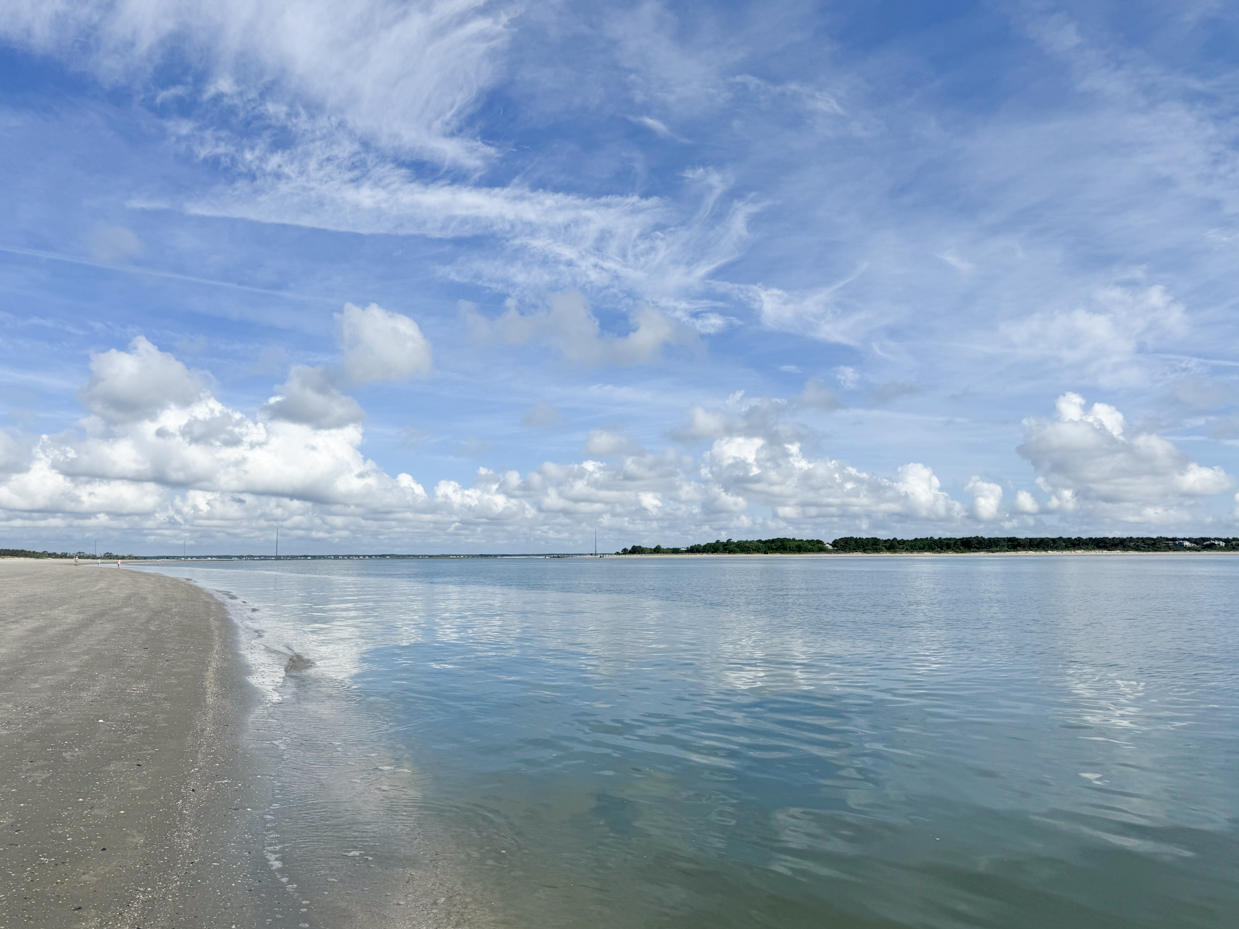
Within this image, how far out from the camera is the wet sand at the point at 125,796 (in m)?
7.76

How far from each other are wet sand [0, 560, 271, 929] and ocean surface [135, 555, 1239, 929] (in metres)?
0.65

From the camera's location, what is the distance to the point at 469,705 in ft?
63.5

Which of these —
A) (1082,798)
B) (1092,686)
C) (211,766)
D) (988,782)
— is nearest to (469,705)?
(211,766)

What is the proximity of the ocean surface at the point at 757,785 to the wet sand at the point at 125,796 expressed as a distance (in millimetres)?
646

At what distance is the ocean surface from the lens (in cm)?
877

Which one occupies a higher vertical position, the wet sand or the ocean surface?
the wet sand

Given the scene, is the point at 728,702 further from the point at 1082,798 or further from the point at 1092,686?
the point at 1092,686

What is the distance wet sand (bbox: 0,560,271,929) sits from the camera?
7.76 m

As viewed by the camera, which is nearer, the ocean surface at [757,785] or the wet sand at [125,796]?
the wet sand at [125,796]

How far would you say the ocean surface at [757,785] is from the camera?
8.77m

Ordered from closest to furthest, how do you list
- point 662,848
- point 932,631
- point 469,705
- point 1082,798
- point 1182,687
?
point 662,848, point 1082,798, point 469,705, point 1182,687, point 932,631

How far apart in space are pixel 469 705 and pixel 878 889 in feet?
40.6

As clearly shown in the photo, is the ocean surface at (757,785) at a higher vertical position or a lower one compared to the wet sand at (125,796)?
lower

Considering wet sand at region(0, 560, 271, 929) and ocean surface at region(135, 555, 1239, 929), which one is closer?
wet sand at region(0, 560, 271, 929)
